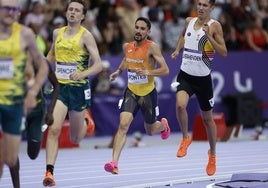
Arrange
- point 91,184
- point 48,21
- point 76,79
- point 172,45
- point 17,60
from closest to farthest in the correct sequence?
point 17,60 → point 76,79 → point 91,184 → point 48,21 → point 172,45

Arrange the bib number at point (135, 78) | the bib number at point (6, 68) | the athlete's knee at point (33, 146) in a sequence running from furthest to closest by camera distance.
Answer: the bib number at point (135, 78), the athlete's knee at point (33, 146), the bib number at point (6, 68)

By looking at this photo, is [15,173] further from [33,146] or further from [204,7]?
[204,7]

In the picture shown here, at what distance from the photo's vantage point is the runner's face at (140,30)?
39.7ft

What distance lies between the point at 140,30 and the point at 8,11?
347cm

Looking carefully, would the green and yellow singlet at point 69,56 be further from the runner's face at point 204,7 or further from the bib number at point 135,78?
the runner's face at point 204,7

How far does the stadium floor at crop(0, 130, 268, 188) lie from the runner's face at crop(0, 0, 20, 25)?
3351 mm

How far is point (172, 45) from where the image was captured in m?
19.7

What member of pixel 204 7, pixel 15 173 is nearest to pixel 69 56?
pixel 15 173

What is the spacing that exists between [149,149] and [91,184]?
15.3 ft

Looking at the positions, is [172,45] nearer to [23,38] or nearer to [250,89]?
[250,89]

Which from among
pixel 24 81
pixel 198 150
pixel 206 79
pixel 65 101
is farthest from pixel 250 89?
pixel 24 81

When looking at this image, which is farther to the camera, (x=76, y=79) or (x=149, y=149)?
(x=149, y=149)

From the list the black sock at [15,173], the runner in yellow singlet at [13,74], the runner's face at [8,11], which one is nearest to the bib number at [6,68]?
the runner in yellow singlet at [13,74]

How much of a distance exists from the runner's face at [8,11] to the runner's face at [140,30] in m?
3.36
